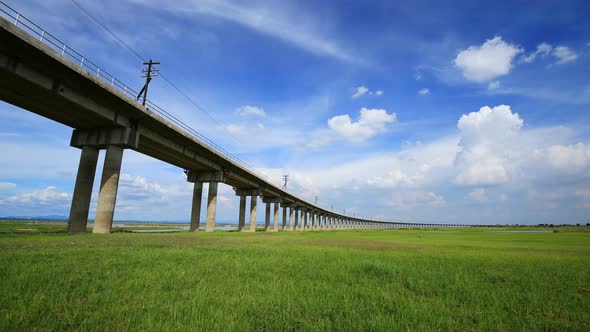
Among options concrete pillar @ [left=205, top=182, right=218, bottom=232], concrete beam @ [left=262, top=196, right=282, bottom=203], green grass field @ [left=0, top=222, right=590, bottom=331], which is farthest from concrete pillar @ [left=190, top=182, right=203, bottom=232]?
green grass field @ [left=0, top=222, right=590, bottom=331]

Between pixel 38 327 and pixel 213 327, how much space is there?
9.11 feet

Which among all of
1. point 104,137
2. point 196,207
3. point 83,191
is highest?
point 104,137

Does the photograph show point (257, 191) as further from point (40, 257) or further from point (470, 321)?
point (470, 321)

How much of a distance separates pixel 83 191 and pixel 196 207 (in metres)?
23.0

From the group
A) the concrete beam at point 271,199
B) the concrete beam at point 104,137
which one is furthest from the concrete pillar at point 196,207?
the concrete beam at point 271,199

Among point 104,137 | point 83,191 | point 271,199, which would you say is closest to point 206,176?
point 104,137

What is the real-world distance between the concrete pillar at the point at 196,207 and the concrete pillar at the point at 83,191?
21.6 metres

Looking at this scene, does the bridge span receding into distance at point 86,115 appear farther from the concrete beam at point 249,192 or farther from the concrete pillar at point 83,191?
the concrete beam at point 249,192

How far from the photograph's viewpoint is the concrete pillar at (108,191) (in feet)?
90.7

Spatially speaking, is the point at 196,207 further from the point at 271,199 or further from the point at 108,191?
the point at 271,199

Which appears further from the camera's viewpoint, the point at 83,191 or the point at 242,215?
the point at 242,215

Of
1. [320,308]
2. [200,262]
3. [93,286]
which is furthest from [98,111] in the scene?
[320,308]

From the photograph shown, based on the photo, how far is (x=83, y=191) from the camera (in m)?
28.7

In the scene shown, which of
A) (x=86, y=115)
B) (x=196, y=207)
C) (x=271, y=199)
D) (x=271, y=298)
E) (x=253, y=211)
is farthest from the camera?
(x=271, y=199)
